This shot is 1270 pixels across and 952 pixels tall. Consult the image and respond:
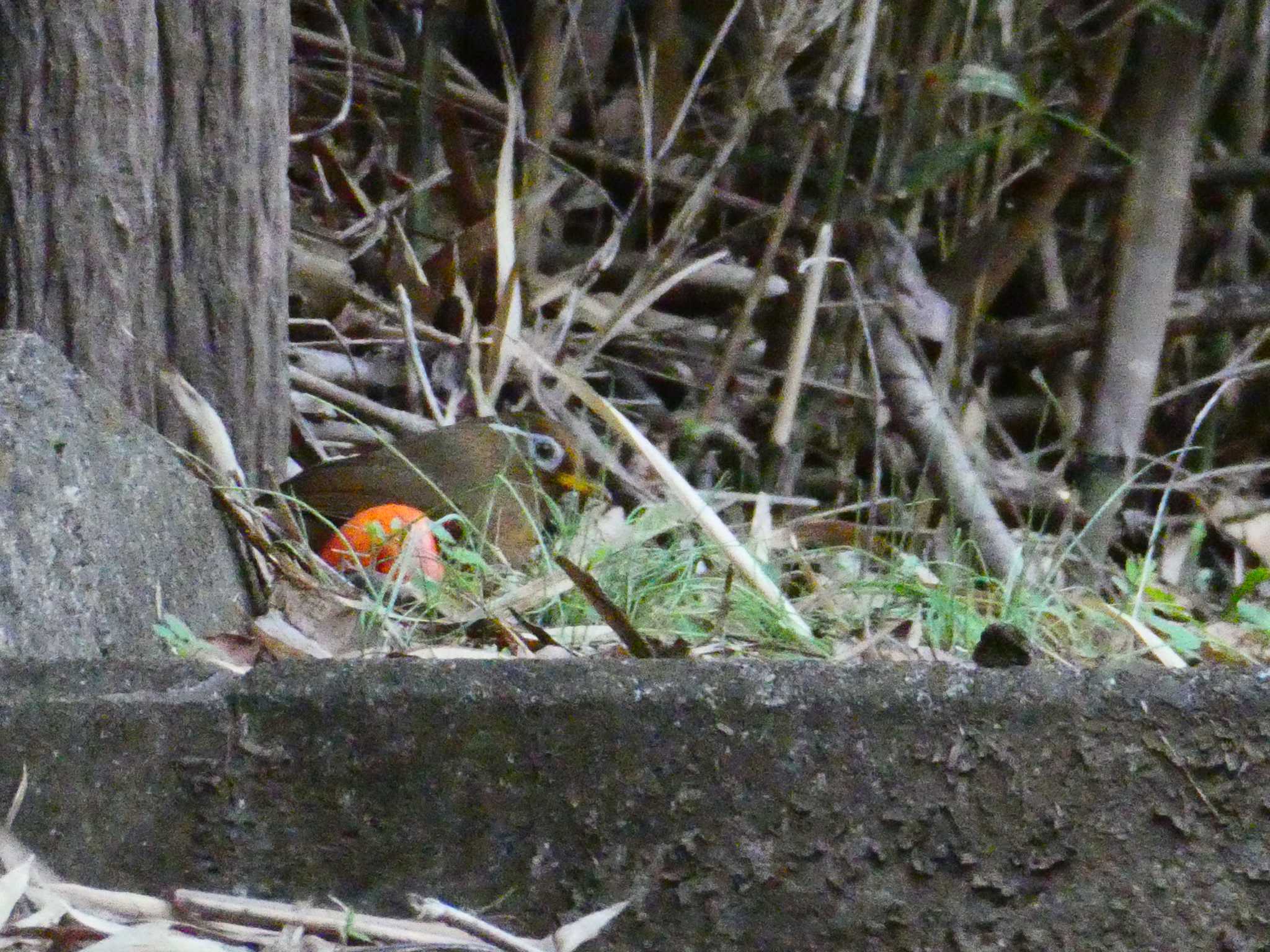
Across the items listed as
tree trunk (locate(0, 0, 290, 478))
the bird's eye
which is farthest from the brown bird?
tree trunk (locate(0, 0, 290, 478))

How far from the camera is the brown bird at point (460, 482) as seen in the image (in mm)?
2691

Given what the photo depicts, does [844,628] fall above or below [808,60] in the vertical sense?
below

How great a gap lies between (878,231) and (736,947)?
2.55m

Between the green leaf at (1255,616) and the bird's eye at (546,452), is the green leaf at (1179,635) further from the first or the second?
the bird's eye at (546,452)

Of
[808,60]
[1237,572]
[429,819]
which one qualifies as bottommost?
[1237,572]

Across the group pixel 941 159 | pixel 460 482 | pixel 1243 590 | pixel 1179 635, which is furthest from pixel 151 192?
pixel 941 159

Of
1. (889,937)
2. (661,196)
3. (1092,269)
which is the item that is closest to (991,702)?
(889,937)

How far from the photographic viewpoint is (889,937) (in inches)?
55.4

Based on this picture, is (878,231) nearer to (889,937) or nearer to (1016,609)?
(1016,609)

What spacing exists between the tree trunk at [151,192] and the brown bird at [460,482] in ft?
0.77

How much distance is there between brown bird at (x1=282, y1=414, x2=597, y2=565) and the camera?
8.83ft

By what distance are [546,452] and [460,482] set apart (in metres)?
0.35

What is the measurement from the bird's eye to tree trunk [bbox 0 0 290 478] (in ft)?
2.54

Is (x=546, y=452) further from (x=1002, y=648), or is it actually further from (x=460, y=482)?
(x=1002, y=648)
